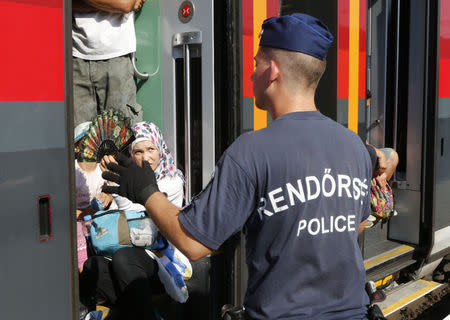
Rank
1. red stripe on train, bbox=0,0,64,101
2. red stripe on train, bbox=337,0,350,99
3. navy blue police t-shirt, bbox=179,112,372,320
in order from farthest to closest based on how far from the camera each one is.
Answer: red stripe on train, bbox=337,0,350,99 < red stripe on train, bbox=0,0,64,101 < navy blue police t-shirt, bbox=179,112,372,320

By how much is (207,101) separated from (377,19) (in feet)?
6.37

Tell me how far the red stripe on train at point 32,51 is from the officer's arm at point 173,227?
1.82 feet

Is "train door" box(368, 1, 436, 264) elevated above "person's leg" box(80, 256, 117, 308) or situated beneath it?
elevated above

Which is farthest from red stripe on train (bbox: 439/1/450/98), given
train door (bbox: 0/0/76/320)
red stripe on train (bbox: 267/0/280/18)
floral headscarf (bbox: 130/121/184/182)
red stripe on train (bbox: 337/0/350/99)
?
train door (bbox: 0/0/76/320)

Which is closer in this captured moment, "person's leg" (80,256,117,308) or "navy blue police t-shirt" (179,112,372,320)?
"navy blue police t-shirt" (179,112,372,320)

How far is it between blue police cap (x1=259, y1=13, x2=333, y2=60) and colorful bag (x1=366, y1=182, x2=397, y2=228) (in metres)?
2.23

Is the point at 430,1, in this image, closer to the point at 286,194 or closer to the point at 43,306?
the point at 286,194

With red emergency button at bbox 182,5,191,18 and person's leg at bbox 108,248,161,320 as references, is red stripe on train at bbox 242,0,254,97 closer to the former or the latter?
red emergency button at bbox 182,5,191,18

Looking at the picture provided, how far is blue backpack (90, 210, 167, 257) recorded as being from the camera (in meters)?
2.57

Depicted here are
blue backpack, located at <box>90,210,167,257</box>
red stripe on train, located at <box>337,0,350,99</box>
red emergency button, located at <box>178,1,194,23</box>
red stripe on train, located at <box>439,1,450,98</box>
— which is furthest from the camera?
red stripe on train, located at <box>439,1,450,98</box>

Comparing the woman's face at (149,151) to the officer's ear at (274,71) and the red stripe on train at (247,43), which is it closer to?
the red stripe on train at (247,43)

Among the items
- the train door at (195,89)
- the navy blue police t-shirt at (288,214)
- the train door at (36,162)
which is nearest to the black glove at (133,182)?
the navy blue police t-shirt at (288,214)

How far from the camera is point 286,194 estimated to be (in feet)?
4.35

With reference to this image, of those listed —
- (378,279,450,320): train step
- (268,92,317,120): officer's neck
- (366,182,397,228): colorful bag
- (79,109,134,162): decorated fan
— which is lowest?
(378,279,450,320): train step
